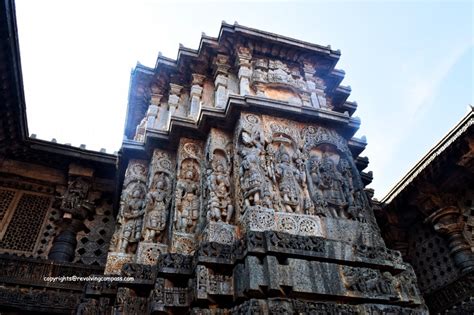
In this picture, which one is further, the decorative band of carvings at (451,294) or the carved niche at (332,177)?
the decorative band of carvings at (451,294)

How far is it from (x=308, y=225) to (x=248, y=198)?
2.77 ft

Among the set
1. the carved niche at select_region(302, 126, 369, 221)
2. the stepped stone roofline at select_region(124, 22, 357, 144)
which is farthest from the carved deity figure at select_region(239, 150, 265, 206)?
the stepped stone roofline at select_region(124, 22, 357, 144)

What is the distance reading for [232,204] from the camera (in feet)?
17.4

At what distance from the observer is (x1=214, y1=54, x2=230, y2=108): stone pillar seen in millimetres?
6921

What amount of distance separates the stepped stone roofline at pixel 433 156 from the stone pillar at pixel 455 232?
0.95 m

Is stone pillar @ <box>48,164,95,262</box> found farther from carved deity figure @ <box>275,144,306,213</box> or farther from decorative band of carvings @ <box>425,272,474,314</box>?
decorative band of carvings @ <box>425,272,474,314</box>

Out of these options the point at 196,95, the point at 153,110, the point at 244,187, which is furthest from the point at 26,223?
the point at 244,187

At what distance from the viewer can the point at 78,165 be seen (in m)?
8.65

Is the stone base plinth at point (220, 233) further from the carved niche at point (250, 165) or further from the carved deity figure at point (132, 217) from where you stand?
the carved deity figure at point (132, 217)

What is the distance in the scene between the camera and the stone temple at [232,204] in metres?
4.36

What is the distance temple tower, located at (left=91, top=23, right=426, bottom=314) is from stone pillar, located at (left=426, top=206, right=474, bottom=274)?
8.38ft

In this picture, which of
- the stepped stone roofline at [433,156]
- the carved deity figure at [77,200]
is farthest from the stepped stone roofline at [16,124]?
the stepped stone roofline at [433,156]

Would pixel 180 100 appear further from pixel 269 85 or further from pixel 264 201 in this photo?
pixel 264 201

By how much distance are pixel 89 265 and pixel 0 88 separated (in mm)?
3788
